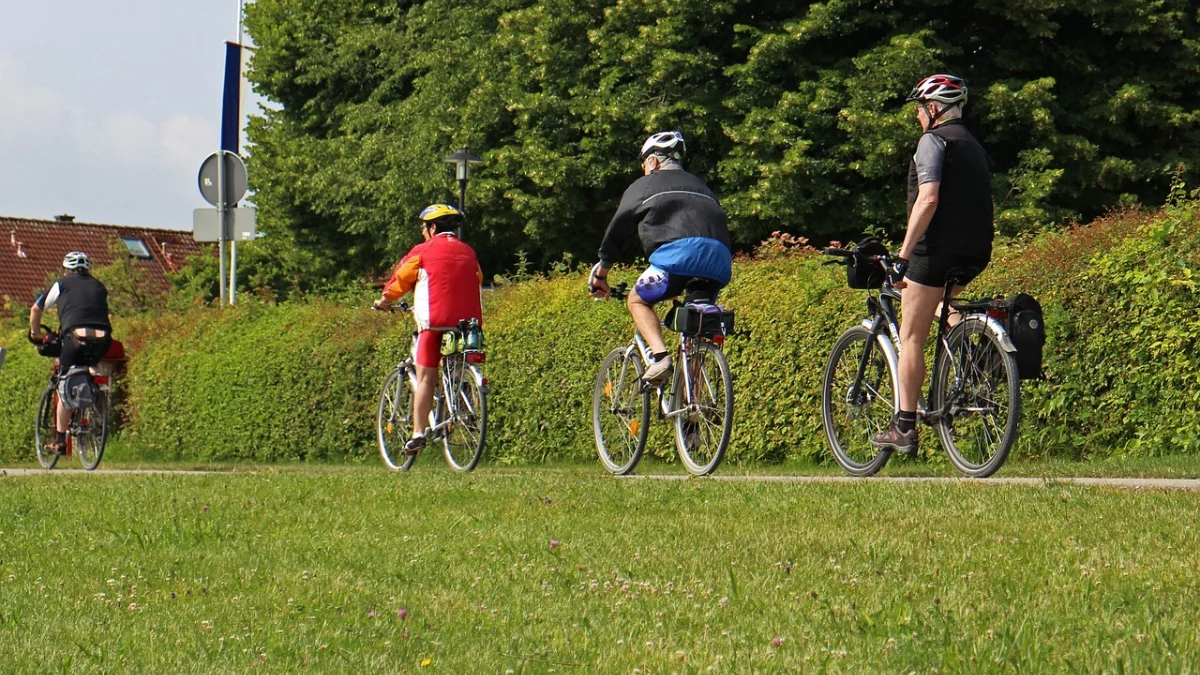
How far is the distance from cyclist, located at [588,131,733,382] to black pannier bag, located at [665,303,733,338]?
0.49 feet

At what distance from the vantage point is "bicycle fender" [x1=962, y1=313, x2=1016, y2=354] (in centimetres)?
766

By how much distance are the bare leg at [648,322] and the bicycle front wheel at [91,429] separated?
311 inches

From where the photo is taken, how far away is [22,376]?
2264 centimetres

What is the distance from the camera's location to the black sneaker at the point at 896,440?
8.18 meters

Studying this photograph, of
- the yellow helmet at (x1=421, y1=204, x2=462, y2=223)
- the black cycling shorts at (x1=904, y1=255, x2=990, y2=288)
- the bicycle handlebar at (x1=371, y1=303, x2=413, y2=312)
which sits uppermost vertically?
the yellow helmet at (x1=421, y1=204, x2=462, y2=223)

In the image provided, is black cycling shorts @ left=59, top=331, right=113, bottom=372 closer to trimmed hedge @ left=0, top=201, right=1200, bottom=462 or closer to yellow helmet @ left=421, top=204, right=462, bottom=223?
trimmed hedge @ left=0, top=201, right=1200, bottom=462

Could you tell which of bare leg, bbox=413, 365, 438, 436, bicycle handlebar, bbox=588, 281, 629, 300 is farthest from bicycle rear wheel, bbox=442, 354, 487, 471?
bicycle handlebar, bbox=588, 281, 629, 300

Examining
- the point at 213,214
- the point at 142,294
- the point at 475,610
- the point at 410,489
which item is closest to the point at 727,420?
the point at 410,489

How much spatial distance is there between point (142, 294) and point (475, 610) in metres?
22.9

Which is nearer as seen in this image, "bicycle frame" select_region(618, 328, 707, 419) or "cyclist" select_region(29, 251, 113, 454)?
"bicycle frame" select_region(618, 328, 707, 419)

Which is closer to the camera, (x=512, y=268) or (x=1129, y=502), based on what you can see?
(x=1129, y=502)

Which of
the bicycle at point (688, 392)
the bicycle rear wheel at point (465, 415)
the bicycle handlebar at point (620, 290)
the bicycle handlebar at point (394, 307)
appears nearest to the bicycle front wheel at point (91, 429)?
the bicycle handlebar at point (394, 307)

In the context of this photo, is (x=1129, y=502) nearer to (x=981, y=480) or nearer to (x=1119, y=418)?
(x=981, y=480)

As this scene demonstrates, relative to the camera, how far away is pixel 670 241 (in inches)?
360
